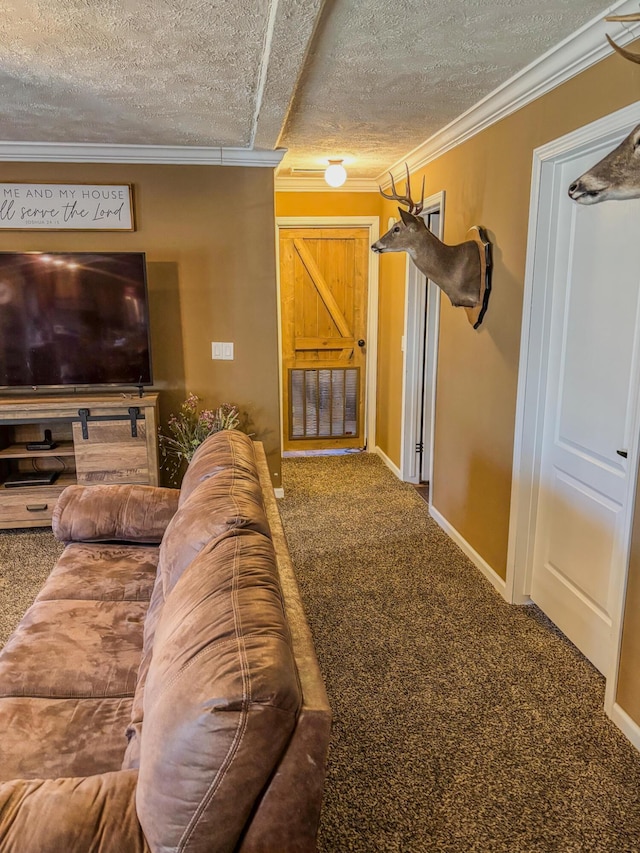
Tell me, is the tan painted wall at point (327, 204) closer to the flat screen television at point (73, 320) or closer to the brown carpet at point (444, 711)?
the flat screen television at point (73, 320)

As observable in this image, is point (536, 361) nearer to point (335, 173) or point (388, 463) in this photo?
point (335, 173)

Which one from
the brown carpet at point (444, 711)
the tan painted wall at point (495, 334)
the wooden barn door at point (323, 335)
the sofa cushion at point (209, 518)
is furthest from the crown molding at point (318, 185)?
the sofa cushion at point (209, 518)

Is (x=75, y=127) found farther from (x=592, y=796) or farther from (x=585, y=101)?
(x=592, y=796)

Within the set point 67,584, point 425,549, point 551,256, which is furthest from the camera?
point 425,549

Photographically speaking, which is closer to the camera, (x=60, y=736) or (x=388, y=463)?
(x=60, y=736)

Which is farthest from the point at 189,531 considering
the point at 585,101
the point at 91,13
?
the point at 585,101

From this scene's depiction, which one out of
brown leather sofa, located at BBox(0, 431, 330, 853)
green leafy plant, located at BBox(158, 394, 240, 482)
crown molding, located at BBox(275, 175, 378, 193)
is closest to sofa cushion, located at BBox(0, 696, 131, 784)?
brown leather sofa, located at BBox(0, 431, 330, 853)

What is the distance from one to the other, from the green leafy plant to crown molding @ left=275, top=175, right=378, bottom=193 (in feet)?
6.95

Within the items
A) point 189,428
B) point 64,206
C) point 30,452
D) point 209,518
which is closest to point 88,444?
point 30,452

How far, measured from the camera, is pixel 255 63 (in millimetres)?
2305

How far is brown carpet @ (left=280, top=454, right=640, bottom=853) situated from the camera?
1701mm

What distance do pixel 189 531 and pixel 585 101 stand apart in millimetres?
2119

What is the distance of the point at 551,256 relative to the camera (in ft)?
8.39

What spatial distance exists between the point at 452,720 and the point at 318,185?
4.28 m
